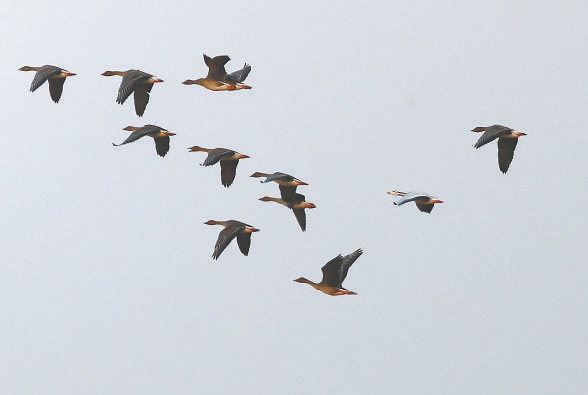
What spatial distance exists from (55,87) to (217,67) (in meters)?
4.76

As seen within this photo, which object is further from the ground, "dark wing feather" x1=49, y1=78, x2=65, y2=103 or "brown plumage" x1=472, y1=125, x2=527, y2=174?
"brown plumage" x1=472, y1=125, x2=527, y2=174

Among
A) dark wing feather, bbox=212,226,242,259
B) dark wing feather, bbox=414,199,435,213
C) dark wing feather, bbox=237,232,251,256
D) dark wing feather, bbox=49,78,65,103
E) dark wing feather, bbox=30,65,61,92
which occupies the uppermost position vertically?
dark wing feather, bbox=30,65,61,92

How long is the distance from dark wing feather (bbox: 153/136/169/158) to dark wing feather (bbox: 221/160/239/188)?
1.67m

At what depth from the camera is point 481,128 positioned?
46.6m

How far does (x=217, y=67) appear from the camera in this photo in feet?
149

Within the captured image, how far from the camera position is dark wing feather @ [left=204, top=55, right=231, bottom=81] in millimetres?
44250

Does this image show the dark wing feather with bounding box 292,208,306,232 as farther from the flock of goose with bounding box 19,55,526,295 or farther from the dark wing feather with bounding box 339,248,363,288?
the dark wing feather with bounding box 339,248,363,288

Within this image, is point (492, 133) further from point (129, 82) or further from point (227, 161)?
point (129, 82)

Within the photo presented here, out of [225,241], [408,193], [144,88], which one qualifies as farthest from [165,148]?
[408,193]

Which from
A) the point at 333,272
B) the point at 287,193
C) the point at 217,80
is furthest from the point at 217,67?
the point at 333,272

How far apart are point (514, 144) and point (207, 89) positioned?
29.5 feet

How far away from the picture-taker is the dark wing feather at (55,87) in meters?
46.2

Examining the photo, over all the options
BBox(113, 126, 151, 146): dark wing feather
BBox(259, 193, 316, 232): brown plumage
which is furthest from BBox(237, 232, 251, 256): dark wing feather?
BBox(113, 126, 151, 146): dark wing feather

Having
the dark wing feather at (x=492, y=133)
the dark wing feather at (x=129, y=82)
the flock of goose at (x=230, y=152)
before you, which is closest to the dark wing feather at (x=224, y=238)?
the flock of goose at (x=230, y=152)
